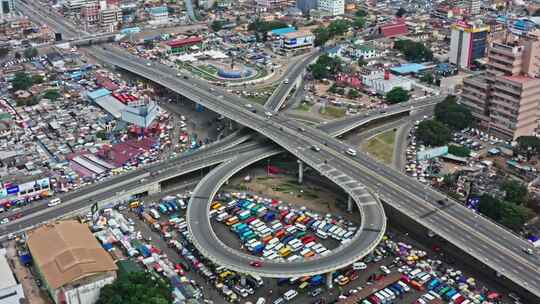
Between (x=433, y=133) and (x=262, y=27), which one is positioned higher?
(x=262, y=27)

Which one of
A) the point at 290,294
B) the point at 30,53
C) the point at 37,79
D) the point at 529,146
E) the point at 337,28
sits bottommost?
the point at 290,294

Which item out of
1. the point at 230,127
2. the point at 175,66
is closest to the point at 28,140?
the point at 230,127

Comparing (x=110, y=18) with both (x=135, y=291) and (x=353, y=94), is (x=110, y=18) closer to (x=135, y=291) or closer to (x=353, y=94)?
(x=353, y=94)

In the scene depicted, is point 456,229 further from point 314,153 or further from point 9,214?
point 9,214

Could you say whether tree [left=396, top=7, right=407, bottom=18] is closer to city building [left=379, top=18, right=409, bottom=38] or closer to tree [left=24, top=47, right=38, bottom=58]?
city building [left=379, top=18, right=409, bottom=38]

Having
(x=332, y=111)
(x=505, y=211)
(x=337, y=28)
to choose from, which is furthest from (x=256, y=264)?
(x=337, y=28)

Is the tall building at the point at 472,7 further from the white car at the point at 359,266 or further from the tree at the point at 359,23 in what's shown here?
the white car at the point at 359,266

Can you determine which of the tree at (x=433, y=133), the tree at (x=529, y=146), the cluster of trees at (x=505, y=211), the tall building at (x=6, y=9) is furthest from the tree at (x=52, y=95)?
the tree at (x=529, y=146)
